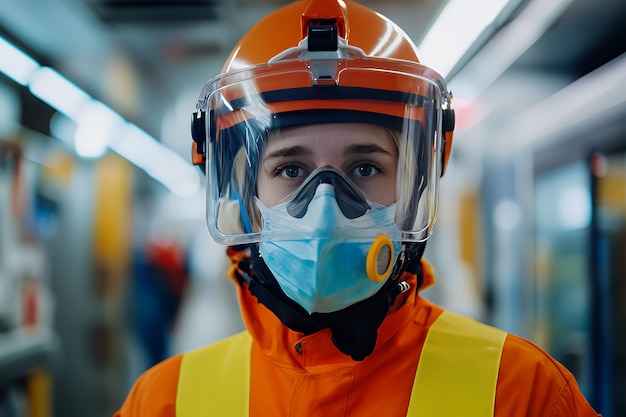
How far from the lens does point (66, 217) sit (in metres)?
5.59

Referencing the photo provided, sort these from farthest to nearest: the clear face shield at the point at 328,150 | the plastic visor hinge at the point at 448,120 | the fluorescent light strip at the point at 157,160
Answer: the fluorescent light strip at the point at 157,160
the plastic visor hinge at the point at 448,120
the clear face shield at the point at 328,150

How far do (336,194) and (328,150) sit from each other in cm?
11

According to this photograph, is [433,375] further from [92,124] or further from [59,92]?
[92,124]

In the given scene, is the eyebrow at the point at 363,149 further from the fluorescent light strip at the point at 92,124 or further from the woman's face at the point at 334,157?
the fluorescent light strip at the point at 92,124

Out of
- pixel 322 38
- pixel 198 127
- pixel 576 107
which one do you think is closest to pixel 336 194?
pixel 322 38

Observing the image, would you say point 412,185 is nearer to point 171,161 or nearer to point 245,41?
point 245,41

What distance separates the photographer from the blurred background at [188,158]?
3.71 m

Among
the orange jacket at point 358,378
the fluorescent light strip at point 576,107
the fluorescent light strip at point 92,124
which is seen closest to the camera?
the orange jacket at point 358,378

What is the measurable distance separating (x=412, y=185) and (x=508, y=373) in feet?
1.48

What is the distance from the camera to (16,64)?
3566 mm

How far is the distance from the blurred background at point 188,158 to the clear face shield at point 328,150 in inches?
74.8

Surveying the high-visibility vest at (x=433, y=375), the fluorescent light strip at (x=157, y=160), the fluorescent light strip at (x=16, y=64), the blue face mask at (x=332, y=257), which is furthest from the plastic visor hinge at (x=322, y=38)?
the fluorescent light strip at (x=157, y=160)

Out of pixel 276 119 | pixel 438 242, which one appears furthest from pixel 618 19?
pixel 276 119

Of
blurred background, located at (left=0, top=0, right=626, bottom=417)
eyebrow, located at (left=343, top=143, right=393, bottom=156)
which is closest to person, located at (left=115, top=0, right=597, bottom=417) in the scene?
eyebrow, located at (left=343, top=143, right=393, bottom=156)
